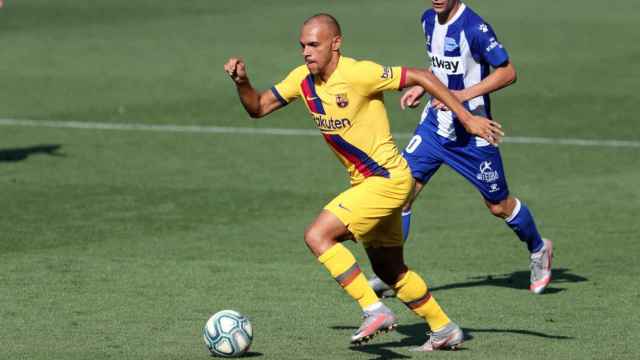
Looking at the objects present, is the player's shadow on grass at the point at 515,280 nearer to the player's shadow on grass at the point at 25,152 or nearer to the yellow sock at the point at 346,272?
the yellow sock at the point at 346,272

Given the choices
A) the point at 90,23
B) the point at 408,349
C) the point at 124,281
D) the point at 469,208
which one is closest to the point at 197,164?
the point at 469,208

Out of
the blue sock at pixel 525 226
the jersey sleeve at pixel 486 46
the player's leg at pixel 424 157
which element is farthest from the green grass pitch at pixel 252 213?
the jersey sleeve at pixel 486 46

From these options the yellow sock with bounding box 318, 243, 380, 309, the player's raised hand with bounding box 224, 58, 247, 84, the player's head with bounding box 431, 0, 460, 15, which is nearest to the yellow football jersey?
the player's raised hand with bounding box 224, 58, 247, 84

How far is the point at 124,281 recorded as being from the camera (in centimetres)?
1217

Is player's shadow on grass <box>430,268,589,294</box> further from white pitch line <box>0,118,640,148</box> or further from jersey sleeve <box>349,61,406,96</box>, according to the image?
white pitch line <box>0,118,640,148</box>

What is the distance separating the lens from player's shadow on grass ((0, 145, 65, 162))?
1859 centimetres

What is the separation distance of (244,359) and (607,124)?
12837mm

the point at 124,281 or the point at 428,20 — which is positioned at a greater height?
the point at 428,20

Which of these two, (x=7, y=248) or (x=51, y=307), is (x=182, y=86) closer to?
(x=7, y=248)

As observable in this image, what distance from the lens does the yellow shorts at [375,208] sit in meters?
9.62

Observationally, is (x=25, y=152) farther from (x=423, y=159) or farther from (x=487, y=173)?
(x=487, y=173)

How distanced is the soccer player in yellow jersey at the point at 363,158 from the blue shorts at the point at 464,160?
228cm

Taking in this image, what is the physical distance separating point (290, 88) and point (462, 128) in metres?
2.43

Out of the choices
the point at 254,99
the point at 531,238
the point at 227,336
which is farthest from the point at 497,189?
the point at 227,336
